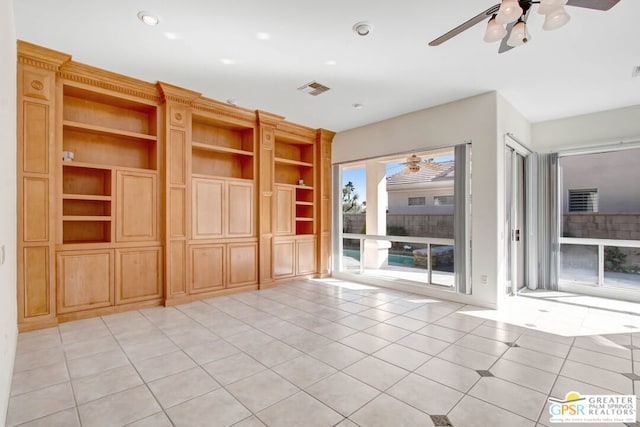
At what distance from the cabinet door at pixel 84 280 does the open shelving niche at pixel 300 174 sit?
127 inches

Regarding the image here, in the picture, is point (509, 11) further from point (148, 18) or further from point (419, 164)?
point (419, 164)

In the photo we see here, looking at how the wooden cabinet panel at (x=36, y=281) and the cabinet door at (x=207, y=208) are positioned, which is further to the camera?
the cabinet door at (x=207, y=208)

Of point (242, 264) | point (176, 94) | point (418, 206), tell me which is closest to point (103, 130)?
point (176, 94)

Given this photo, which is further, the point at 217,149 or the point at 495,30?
the point at 217,149

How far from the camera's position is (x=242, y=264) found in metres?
5.03

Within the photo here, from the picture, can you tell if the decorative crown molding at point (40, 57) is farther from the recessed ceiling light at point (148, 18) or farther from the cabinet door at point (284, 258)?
the cabinet door at point (284, 258)

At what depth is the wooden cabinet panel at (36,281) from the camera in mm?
3180

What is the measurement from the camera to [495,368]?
2488 millimetres

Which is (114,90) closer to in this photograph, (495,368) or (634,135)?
(495,368)

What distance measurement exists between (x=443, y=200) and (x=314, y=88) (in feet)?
8.90

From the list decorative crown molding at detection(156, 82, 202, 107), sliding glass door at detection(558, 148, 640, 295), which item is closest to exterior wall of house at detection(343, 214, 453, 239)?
sliding glass door at detection(558, 148, 640, 295)

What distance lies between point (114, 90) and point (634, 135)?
7290 mm

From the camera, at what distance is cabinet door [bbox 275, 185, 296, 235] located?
5.59m

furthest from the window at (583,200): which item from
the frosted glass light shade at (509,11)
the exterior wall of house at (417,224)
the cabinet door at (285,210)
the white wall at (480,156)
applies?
the cabinet door at (285,210)
